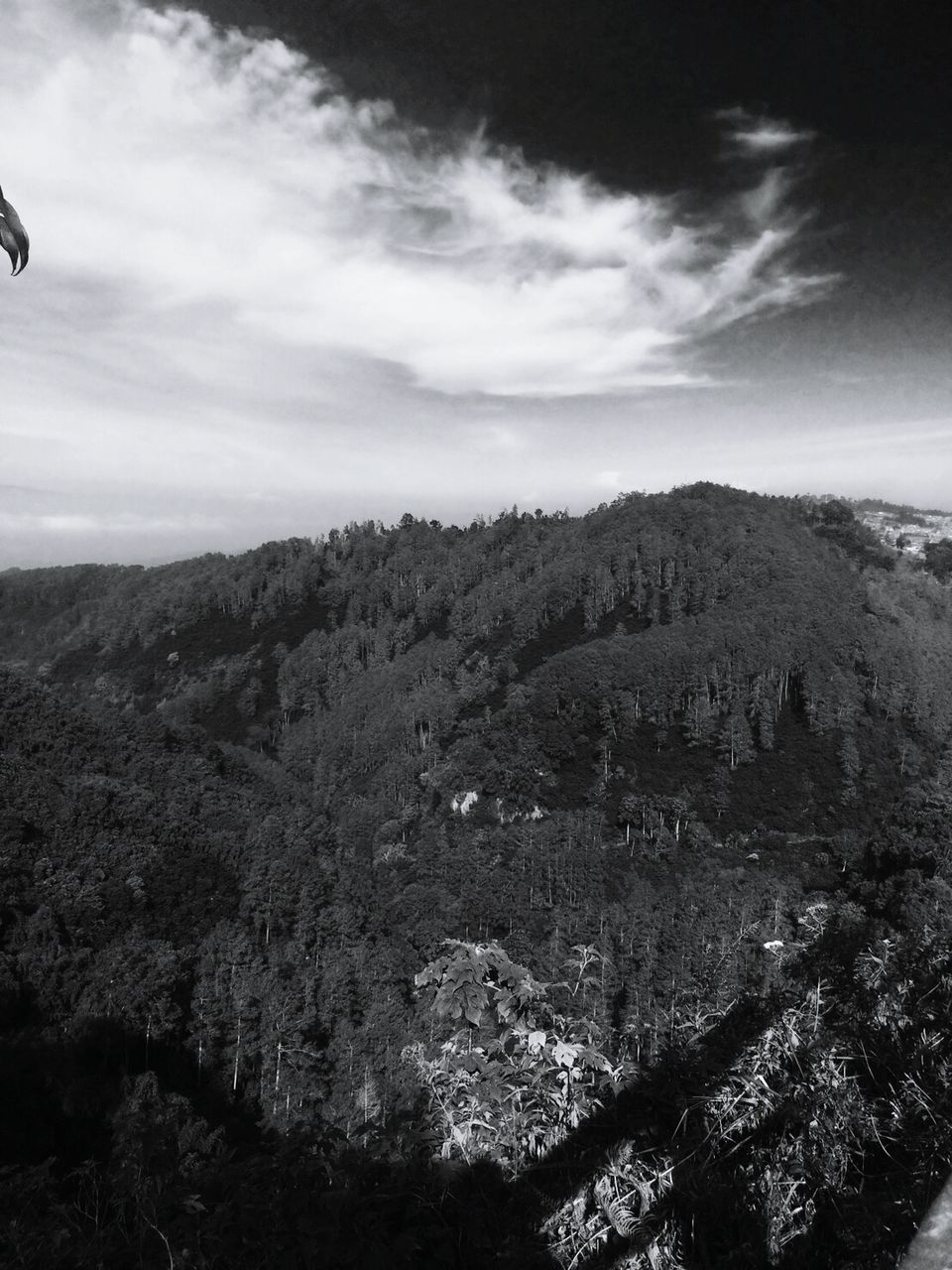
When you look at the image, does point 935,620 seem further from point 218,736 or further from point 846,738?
point 218,736

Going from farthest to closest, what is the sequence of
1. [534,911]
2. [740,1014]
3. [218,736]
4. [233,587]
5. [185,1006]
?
1. [233,587]
2. [218,736]
3. [534,911]
4. [185,1006]
5. [740,1014]

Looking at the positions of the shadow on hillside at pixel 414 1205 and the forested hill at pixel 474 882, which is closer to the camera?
the shadow on hillside at pixel 414 1205

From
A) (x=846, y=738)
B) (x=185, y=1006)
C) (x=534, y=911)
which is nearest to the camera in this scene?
(x=185, y=1006)

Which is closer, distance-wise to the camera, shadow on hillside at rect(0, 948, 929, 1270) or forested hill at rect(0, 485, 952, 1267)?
shadow on hillside at rect(0, 948, 929, 1270)

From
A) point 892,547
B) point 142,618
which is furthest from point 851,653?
point 142,618

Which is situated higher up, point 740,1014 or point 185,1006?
point 740,1014

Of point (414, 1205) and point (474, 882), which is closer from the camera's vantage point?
point (414, 1205)

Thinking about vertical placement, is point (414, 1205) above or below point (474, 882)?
above

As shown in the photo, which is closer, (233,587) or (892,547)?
(892,547)
